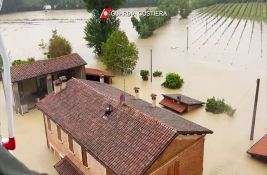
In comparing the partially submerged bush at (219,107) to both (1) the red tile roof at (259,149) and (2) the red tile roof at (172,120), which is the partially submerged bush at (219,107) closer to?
(1) the red tile roof at (259,149)

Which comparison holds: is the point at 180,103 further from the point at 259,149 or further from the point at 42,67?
the point at 42,67

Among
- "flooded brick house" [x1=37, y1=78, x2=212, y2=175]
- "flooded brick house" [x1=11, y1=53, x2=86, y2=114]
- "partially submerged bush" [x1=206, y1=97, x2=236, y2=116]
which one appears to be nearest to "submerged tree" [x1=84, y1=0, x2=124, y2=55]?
"flooded brick house" [x1=11, y1=53, x2=86, y2=114]

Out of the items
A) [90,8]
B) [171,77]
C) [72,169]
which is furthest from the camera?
[90,8]

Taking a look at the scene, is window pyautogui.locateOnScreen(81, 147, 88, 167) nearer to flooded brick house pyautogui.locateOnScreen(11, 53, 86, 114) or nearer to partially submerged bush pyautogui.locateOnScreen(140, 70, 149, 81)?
flooded brick house pyautogui.locateOnScreen(11, 53, 86, 114)

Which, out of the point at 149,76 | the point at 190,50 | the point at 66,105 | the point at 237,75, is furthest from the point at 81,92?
the point at 190,50

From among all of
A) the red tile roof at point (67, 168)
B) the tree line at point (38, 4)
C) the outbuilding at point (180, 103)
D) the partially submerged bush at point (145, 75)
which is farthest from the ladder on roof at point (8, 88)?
the tree line at point (38, 4)

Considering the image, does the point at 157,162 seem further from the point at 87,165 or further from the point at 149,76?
the point at 149,76

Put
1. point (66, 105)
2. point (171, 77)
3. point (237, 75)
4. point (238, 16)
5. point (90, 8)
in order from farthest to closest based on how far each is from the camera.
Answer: point (90, 8) → point (237, 75) → point (171, 77) → point (66, 105) → point (238, 16)

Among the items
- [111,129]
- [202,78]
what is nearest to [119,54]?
[202,78]
